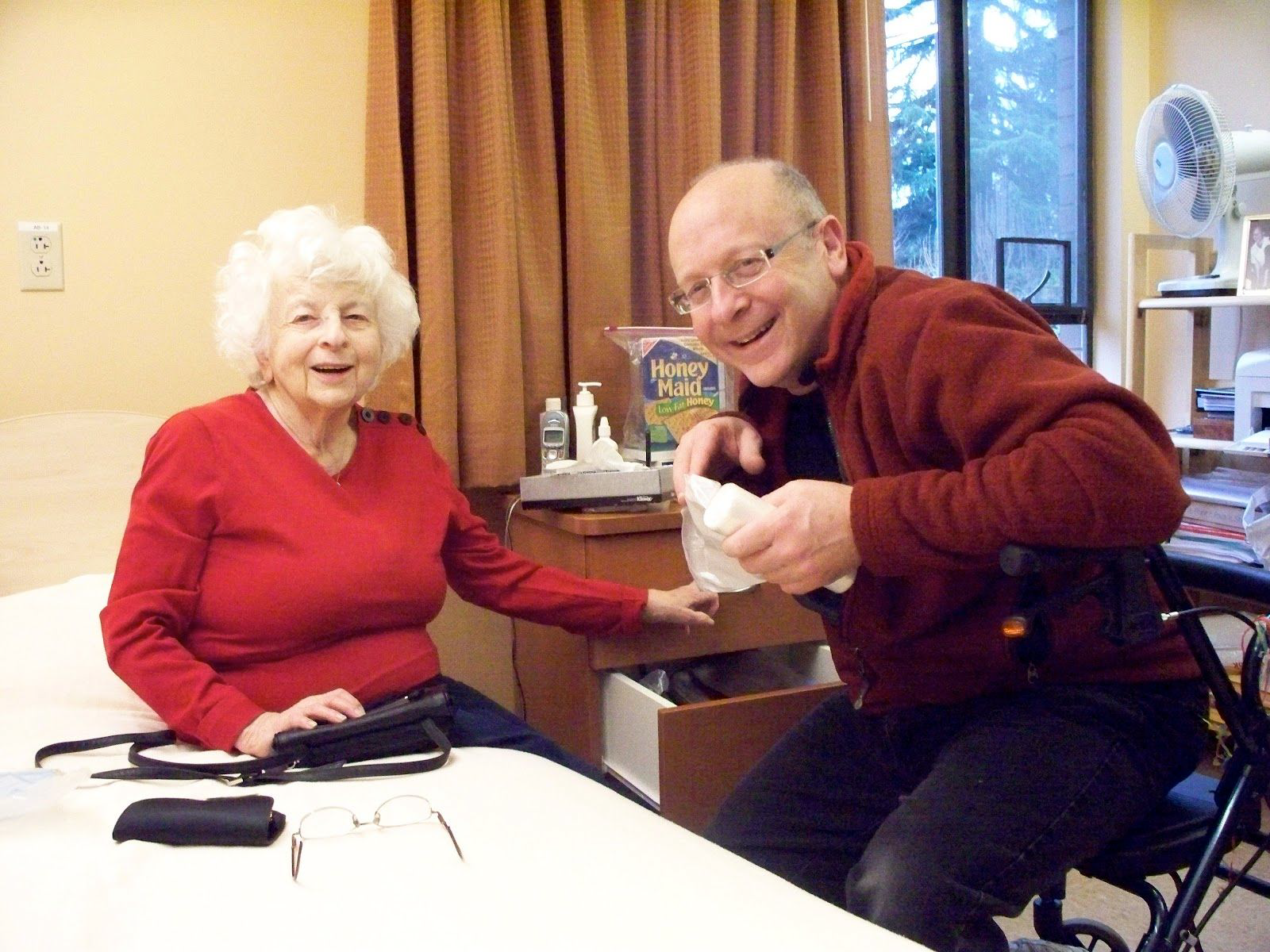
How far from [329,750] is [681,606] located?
660 mm

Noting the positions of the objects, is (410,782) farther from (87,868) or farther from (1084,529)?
(1084,529)

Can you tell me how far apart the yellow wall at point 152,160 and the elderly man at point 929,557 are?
1166 mm

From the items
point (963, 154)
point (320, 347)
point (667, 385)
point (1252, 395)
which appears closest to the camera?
point (320, 347)

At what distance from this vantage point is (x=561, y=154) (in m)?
2.23

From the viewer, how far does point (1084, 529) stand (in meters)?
0.92

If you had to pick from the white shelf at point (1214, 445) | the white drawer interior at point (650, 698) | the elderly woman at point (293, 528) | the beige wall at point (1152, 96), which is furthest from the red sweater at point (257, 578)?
the beige wall at point (1152, 96)

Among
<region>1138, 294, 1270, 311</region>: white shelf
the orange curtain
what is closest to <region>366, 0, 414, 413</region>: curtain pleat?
the orange curtain

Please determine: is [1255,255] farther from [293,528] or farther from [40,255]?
[40,255]

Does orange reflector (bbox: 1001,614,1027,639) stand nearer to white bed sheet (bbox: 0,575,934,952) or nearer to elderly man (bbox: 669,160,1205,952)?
elderly man (bbox: 669,160,1205,952)

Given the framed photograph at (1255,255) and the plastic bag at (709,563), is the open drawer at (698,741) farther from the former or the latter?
the framed photograph at (1255,255)

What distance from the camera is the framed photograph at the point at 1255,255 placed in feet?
7.83

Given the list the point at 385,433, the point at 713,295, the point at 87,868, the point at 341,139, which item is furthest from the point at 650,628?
the point at 341,139

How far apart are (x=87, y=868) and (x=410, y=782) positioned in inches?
12.0

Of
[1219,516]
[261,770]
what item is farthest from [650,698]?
[1219,516]
